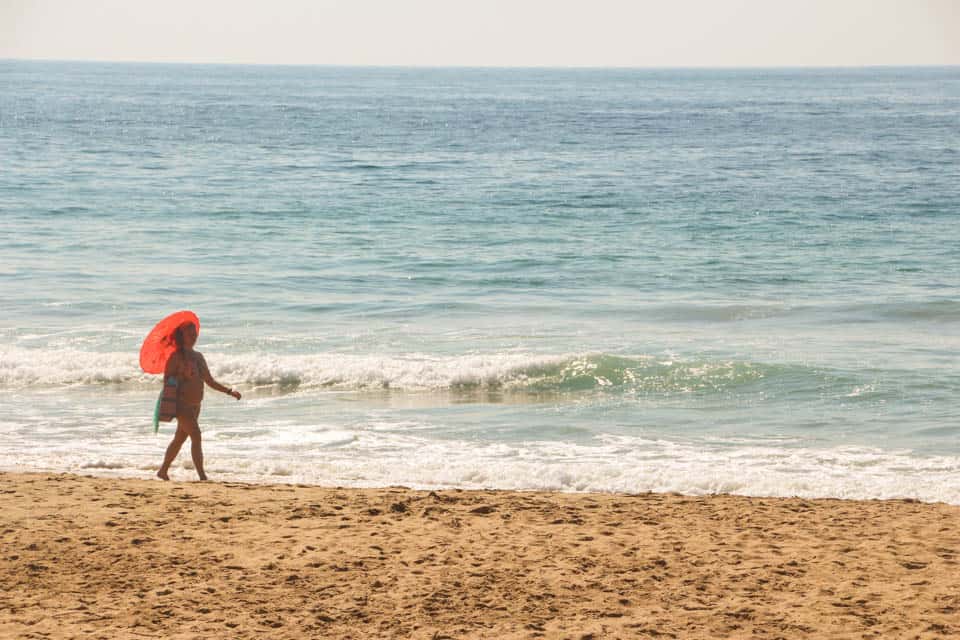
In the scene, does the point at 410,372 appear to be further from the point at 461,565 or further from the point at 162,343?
the point at 461,565

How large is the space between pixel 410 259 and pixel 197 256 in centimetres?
435

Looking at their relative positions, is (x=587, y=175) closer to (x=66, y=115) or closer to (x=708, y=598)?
(x=708, y=598)

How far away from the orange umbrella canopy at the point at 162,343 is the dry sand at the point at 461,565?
1.03m

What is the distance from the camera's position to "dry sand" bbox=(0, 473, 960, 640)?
19.4ft

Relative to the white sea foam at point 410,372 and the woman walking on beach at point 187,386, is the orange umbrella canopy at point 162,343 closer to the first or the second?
the woman walking on beach at point 187,386

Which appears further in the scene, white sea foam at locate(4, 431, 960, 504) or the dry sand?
white sea foam at locate(4, 431, 960, 504)

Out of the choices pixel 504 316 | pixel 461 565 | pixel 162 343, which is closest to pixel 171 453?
pixel 162 343

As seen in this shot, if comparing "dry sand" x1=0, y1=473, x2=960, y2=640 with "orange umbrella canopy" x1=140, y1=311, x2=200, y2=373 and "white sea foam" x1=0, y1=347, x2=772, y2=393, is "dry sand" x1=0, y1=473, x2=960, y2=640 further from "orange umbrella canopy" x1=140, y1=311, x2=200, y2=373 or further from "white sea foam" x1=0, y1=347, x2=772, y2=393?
"white sea foam" x1=0, y1=347, x2=772, y2=393

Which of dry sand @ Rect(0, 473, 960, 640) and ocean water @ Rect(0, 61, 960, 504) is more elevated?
dry sand @ Rect(0, 473, 960, 640)

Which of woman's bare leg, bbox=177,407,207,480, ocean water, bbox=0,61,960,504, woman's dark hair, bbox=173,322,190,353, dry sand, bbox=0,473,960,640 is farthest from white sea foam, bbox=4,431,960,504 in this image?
woman's dark hair, bbox=173,322,190,353

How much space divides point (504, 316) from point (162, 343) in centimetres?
942

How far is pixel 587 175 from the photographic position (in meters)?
37.4

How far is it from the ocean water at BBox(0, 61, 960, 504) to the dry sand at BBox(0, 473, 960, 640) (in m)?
1.35

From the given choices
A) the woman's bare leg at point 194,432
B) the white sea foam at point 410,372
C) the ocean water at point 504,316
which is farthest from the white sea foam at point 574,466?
the white sea foam at point 410,372
